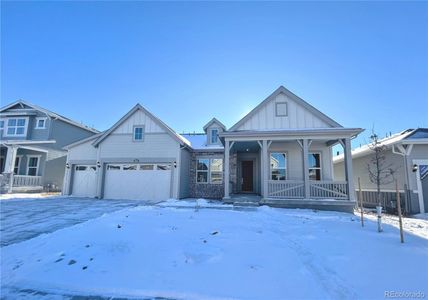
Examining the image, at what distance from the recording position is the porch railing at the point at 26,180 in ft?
56.9

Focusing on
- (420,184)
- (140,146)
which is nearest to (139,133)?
(140,146)

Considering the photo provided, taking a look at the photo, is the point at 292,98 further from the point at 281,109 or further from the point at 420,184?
the point at 420,184

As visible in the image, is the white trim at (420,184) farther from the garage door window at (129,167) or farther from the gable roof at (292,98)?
the garage door window at (129,167)

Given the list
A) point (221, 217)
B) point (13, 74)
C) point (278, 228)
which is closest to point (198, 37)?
point (221, 217)

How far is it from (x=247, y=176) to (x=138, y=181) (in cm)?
787

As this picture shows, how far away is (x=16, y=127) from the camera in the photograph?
1995 centimetres

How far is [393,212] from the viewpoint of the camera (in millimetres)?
11891

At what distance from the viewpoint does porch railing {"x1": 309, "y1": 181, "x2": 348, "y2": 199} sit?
10.9 m

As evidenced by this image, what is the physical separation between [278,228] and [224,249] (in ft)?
8.70

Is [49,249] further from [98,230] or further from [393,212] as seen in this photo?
[393,212]

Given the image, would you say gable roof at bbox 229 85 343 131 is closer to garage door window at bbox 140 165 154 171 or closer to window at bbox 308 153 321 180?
window at bbox 308 153 321 180

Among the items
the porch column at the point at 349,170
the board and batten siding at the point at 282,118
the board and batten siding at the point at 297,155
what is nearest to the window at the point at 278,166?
the board and batten siding at the point at 297,155

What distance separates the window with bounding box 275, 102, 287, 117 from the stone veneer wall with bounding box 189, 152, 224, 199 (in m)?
5.30

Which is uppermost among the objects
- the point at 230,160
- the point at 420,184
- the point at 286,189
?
the point at 230,160
